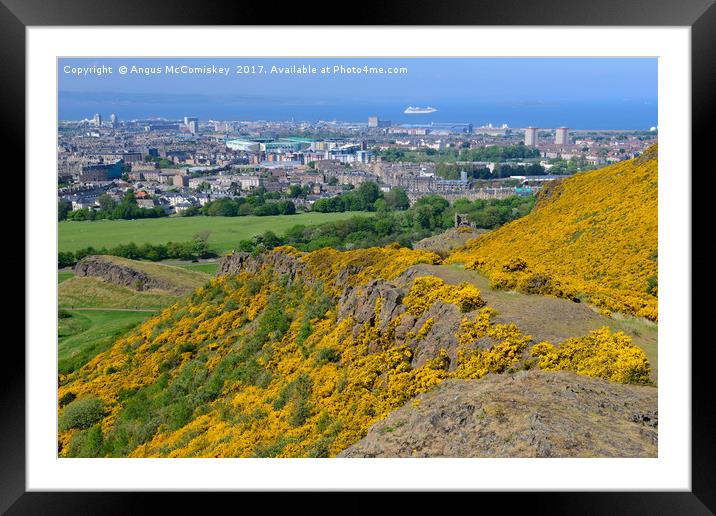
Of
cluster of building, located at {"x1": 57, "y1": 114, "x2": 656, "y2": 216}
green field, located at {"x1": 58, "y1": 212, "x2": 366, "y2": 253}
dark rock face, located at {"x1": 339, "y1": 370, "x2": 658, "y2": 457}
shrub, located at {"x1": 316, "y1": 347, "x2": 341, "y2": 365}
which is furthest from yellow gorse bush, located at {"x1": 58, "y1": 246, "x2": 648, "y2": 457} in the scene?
cluster of building, located at {"x1": 57, "y1": 114, "x2": 656, "y2": 216}

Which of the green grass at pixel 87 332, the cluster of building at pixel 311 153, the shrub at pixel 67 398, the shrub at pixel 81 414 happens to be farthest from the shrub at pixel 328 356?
the cluster of building at pixel 311 153

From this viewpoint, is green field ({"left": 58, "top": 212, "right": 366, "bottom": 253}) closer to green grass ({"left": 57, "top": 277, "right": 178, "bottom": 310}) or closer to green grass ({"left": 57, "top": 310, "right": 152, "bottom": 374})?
green grass ({"left": 57, "top": 277, "right": 178, "bottom": 310})

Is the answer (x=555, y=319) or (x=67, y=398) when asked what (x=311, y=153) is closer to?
(x=67, y=398)

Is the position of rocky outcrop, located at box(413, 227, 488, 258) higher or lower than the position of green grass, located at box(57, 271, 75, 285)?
higher
